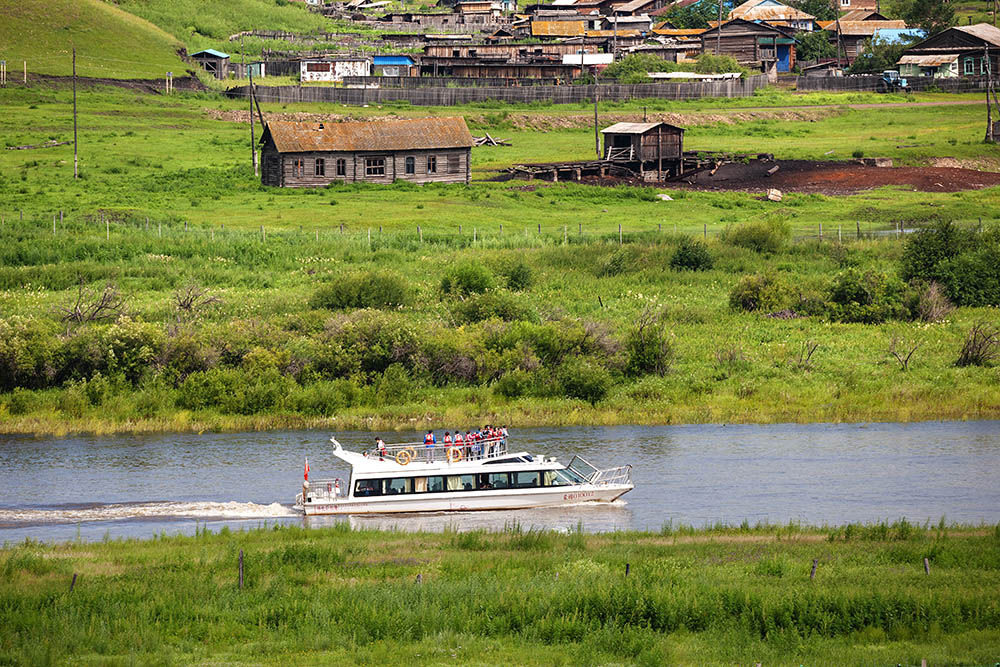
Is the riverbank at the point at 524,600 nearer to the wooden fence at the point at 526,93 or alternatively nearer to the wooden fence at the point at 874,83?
the wooden fence at the point at 526,93

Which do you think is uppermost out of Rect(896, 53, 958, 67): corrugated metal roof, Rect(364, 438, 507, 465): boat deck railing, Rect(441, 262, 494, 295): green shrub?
Rect(896, 53, 958, 67): corrugated metal roof

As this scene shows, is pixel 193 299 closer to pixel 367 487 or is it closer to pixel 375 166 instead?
pixel 367 487

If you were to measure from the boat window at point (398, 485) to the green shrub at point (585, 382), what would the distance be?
40.5ft

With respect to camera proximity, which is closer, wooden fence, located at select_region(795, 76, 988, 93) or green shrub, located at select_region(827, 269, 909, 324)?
green shrub, located at select_region(827, 269, 909, 324)

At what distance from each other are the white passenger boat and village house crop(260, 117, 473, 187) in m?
52.6

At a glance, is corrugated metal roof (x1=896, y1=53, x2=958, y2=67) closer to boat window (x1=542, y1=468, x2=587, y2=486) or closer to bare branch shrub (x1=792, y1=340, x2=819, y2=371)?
bare branch shrub (x1=792, y1=340, x2=819, y2=371)

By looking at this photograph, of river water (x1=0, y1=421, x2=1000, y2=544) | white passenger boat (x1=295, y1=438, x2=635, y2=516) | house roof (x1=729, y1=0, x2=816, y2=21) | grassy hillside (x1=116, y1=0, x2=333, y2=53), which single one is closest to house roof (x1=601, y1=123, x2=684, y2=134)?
river water (x1=0, y1=421, x2=1000, y2=544)

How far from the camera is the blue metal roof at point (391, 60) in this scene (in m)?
146

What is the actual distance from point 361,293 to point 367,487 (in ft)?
69.5

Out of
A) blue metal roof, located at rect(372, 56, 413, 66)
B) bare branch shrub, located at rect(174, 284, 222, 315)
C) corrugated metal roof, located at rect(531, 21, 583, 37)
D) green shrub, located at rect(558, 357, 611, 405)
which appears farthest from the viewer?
corrugated metal roof, located at rect(531, 21, 583, 37)

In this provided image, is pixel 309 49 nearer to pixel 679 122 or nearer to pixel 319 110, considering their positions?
pixel 319 110

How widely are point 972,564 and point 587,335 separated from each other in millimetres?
24283

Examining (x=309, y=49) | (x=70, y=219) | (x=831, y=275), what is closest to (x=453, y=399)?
(x=831, y=275)

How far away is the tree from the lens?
15212 centimetres
